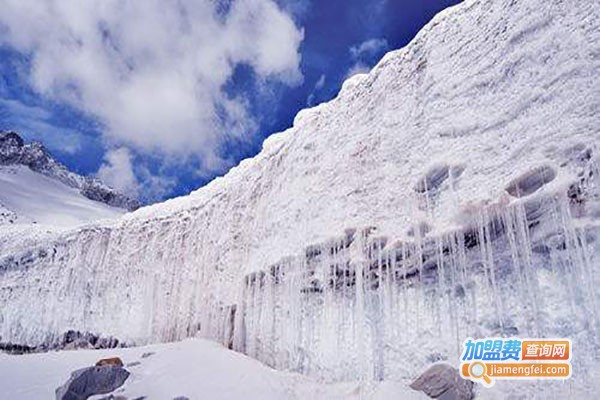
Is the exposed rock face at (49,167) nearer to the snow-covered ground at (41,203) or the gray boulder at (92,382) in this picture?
the snow-covered ground at (41,203)

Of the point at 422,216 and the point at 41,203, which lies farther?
the point at 41,203

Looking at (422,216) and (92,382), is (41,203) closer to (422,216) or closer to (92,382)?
(92,382)

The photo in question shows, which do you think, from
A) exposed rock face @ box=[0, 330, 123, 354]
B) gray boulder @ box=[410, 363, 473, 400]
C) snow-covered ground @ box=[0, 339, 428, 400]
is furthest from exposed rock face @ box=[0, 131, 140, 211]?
gray boulder @ box=[410, 363, 473, 400]

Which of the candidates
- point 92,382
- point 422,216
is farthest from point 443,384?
point 92,382

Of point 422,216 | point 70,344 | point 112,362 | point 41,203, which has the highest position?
point 41,203

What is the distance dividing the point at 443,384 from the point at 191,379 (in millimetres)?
6541

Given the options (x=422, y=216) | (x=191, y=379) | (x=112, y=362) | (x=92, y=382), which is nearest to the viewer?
(x=422, y=216)

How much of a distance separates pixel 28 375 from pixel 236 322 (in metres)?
6.56

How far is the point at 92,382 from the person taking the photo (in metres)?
12.1

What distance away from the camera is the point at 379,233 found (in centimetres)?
1094

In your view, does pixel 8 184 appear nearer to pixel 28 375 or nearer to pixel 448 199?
pixel 28 375

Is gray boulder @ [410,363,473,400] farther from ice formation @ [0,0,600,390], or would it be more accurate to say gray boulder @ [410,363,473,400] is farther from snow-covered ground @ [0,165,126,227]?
snow-covered ground @ [0,165,126,227]

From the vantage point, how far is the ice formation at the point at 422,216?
7805 mm

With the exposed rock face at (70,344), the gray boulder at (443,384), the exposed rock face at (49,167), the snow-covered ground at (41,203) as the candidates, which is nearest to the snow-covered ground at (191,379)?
the gray boulder at (443,384)
